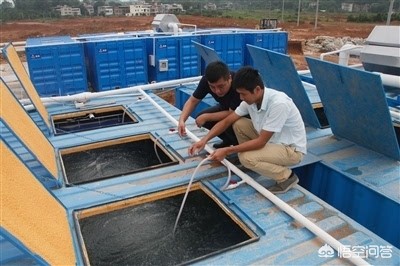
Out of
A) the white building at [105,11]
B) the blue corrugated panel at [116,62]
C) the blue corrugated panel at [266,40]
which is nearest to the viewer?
the blue corrugated panel at [116,62]

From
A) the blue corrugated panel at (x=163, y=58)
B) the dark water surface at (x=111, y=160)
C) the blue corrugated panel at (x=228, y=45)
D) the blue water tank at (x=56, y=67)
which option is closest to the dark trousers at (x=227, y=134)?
the dark water surface at (x=111, y=160)

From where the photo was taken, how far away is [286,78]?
170 inches

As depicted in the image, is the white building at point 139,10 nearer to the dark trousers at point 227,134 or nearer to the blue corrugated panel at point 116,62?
the blue corrugated panel at point 116,62

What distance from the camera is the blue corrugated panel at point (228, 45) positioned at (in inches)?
325

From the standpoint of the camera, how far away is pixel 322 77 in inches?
148

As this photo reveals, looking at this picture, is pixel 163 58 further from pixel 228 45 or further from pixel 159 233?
pixel 159 233

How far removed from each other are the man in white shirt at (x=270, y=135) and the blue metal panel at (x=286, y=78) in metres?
1.37

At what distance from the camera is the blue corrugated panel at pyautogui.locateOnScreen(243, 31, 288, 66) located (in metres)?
8.70

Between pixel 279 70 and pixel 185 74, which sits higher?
pixel 279 70

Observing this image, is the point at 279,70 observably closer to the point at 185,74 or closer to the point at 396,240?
the point at 396,240

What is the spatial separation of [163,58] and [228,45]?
5.70 ft

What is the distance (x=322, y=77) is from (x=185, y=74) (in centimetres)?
496

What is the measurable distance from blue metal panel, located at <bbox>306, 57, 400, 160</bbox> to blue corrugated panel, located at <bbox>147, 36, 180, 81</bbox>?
15.1 feet

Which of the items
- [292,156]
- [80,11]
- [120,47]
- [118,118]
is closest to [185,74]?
[120,47]
